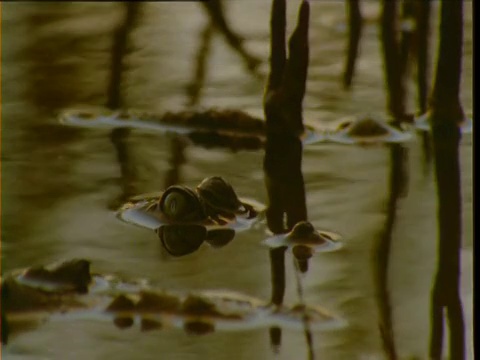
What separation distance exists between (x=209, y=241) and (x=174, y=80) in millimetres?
811

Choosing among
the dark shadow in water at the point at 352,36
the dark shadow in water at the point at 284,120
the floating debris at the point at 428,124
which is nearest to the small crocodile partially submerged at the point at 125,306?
the dark shadow in water at the point at 284,120

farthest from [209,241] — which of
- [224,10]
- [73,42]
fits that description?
[224,10]

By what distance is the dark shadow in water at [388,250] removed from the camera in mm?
1335

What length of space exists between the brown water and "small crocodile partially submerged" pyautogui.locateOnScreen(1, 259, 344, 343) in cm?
2

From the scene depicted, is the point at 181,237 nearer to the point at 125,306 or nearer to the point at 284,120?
the point at 125,306

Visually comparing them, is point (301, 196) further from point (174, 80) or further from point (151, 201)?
point (174, 80)

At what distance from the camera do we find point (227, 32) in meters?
2.65

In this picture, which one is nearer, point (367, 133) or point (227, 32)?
point (367, 133)

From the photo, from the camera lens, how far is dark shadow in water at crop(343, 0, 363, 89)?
2.40 meters

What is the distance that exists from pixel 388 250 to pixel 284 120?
515mm

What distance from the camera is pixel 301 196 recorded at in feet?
5.88

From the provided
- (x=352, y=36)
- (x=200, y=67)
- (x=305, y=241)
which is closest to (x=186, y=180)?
(x=305, y=241)

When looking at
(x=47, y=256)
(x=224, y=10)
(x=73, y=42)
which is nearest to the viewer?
(x=47, y=256)

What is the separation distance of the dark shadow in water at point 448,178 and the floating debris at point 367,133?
2.6 inches
